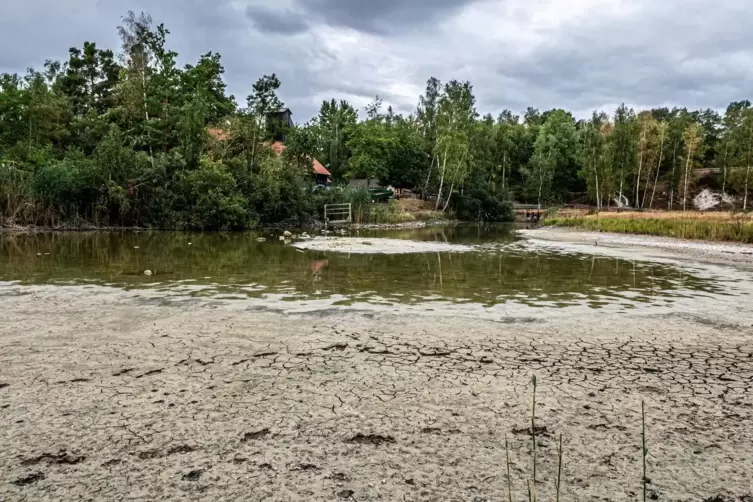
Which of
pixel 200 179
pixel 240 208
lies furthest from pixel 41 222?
pixel 240 208

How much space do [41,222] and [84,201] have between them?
116 inches

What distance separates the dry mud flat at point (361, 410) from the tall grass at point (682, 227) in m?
20.0

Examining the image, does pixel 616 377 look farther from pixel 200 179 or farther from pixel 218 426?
pixel 200 179

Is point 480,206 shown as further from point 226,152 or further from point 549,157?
point 226,152

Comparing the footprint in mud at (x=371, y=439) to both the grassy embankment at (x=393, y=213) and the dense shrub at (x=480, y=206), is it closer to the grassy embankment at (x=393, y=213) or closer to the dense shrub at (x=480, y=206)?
the grassy embankment at (x=393, y=213)

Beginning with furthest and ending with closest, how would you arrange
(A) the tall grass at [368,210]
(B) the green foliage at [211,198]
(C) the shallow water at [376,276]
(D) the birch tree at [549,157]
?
(D) the birch tree at [549,157] → (A) the tall grass at [368,210] → (B) the green foliage at [211,198] → (C) the shallow water at [376,276]

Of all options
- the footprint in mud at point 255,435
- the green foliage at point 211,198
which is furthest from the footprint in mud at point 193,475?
the green foliage at point 211,198

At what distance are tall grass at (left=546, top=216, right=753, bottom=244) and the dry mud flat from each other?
20034mm

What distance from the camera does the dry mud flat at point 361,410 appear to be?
2912 mm

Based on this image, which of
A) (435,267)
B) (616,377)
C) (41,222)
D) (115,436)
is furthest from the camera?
(41,222)

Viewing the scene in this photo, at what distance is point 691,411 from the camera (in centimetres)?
394

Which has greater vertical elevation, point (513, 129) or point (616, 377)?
point (513, 129)

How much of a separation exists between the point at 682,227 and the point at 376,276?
21591mm

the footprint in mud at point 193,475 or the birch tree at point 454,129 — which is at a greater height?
the birch tree at point 454,129
